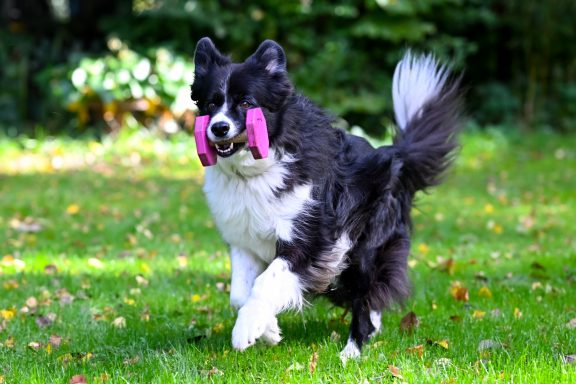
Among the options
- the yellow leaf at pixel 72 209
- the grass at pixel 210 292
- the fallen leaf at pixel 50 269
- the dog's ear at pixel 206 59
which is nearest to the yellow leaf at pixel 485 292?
the grass at pixel 210 292

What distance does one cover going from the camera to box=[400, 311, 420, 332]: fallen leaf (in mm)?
4927

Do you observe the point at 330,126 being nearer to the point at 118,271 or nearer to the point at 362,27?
the point at 118,271

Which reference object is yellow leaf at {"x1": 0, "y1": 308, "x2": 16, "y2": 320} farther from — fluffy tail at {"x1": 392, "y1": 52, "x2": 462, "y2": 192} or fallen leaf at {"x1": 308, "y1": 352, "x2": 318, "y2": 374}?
fluffy tail at {"x1": 392, "y1": 52, "x2": 462, "y2": 192}

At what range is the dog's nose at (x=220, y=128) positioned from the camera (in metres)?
4.10

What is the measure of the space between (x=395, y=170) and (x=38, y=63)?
1354 centimetres

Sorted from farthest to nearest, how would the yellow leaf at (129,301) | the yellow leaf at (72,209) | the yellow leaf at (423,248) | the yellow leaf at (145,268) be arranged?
the yellow leaf at (72,209) → the yellow leaf at (423,248) → the yellow leaf at (145,268) → the yellow leaf at (129,301)

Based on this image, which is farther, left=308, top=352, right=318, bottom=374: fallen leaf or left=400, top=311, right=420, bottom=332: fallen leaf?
left=400, top=311, right=420, bottom=332: fallen leaf

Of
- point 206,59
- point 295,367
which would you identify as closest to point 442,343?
point 295,367

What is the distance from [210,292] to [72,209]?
4.32 m

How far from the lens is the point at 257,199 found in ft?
14.2

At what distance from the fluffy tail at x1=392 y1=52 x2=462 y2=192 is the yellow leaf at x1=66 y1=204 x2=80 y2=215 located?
5.47 meters

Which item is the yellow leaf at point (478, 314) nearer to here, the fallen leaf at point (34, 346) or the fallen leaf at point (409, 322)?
the fallen leaf at point (409, 322)

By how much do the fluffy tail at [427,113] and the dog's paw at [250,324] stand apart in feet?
5.41

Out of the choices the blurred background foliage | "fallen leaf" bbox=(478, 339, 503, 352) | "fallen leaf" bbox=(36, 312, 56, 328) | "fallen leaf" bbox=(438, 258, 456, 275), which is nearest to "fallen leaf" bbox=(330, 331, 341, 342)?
"fallen leaf" bbox=(478, 339, 503, 352)
